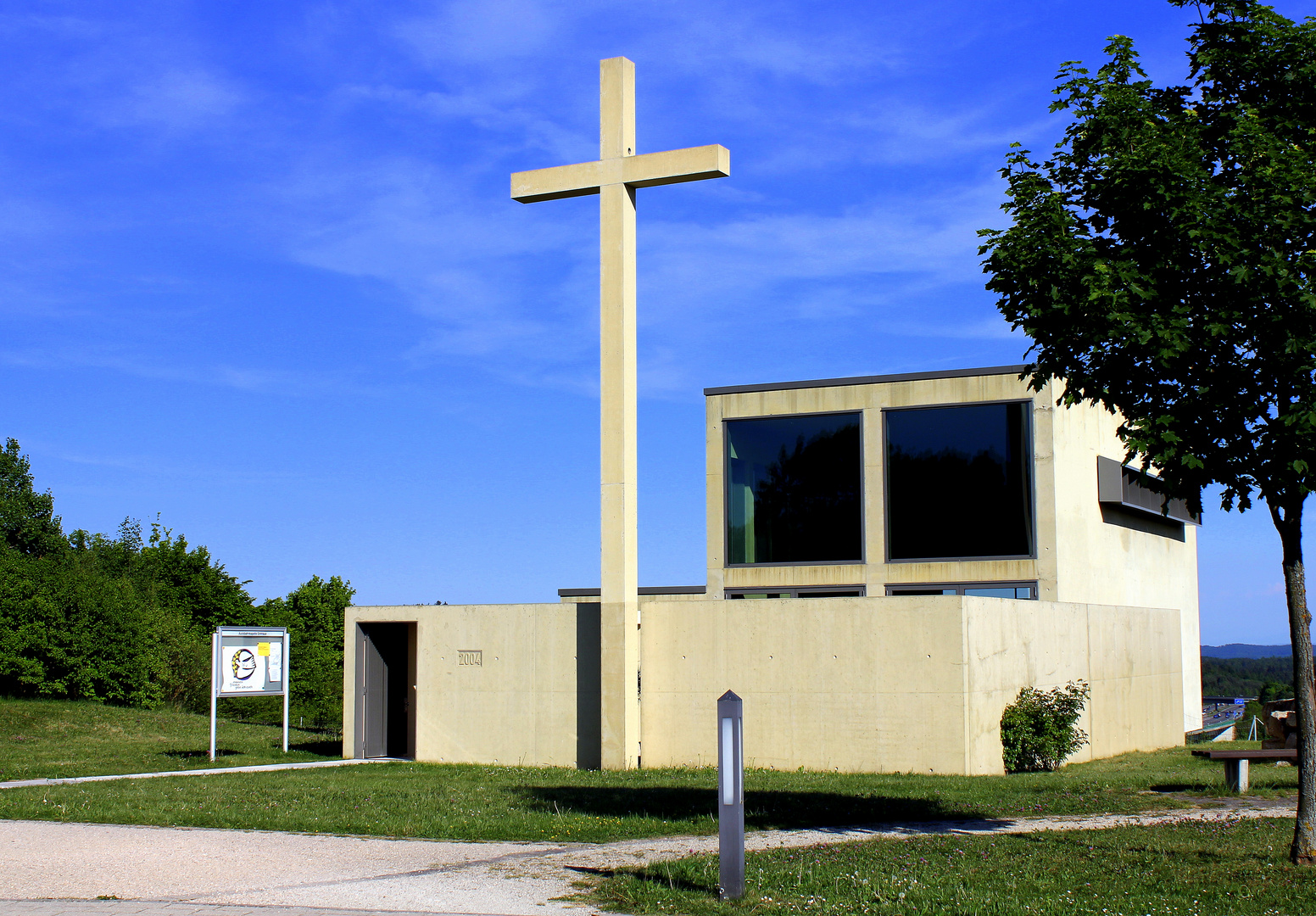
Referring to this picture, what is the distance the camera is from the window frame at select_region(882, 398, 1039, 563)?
964 inches

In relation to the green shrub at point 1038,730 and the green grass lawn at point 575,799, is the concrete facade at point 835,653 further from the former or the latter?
the green grass lawn at point 575,799

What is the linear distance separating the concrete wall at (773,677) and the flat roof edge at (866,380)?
504 centimetres

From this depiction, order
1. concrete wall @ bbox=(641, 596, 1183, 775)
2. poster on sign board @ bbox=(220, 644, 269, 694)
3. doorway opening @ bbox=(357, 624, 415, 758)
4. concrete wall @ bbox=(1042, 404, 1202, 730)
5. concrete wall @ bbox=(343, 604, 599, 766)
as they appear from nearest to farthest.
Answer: concrete wall @ bbox=(641, 596, 1183, 775) → concrete wall @ bbox=(343, 604, 599, 766) → doorway opening @ bbox=(357, 624, 415, 758) → poster on sign board @ bbox=(220, 644, 269, 694) → concrete wall @ bbox=(1042, 404, 1202, 730)

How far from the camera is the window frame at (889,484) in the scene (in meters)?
24.5

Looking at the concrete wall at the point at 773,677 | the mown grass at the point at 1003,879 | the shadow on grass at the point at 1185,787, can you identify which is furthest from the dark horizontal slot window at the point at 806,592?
the mown grass at the point at 1003,879

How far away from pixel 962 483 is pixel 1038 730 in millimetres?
6768

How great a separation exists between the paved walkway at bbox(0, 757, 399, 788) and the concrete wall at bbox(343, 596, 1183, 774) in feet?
2.97

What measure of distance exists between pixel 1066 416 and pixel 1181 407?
1616 cm

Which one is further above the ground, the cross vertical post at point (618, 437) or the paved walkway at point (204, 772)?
the cross vertical post at point (618, 437)

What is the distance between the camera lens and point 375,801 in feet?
48.3

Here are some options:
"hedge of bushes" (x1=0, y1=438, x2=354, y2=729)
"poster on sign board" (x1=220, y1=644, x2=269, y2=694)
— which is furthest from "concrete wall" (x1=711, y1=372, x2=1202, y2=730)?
"hedge of bushes" (x1=0, y1=438, x2=354, y2=729)

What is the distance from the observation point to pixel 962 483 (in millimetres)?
24859

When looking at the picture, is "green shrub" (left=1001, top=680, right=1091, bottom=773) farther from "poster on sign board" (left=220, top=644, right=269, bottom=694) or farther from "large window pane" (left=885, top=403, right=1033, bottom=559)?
"poster on sign board" (left=220, top=644, right=269, bottom=694)

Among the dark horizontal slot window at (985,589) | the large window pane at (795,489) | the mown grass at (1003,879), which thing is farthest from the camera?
the large window pane at (795,489)
